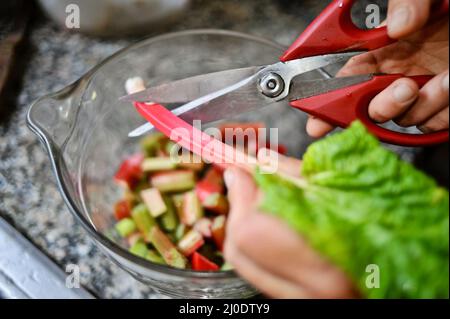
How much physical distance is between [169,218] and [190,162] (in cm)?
12

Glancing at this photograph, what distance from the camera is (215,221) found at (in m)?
1.04

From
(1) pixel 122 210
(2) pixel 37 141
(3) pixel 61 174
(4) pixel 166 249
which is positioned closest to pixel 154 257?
(4) pixel 166 249

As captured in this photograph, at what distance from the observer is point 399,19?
0.77 meters

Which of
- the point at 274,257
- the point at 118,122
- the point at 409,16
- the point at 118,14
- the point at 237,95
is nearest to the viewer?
the point at 274,257

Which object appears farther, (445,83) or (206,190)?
(206,190)

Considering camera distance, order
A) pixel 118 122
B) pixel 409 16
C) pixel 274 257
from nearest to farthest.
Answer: pixel 274 257
pixel 409 16
pixel 118 122

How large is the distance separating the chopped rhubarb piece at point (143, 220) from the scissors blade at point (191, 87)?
235 millimetres

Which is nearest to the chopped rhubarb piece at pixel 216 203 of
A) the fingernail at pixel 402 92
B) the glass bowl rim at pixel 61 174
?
the glass bowl rim at pixel 61 174

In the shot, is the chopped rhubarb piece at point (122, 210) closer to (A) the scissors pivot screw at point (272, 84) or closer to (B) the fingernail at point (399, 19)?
(A) the scissors pivot screw at point (272, 84)

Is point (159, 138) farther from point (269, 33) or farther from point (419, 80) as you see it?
point (419, 80)

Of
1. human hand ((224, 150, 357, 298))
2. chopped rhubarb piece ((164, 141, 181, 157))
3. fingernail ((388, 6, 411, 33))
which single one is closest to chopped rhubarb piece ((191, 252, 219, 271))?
chopped rhubarb piece ((164, 141, 181, 157))

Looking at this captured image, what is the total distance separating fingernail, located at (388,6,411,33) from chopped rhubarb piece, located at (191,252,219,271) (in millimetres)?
490

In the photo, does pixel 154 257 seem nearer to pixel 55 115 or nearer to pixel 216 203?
pixel 216 203

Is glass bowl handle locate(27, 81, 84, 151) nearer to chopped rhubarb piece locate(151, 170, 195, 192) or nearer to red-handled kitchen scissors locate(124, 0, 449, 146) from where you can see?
red-handled kitchen scissors locate(124, 0, 449, 146)
